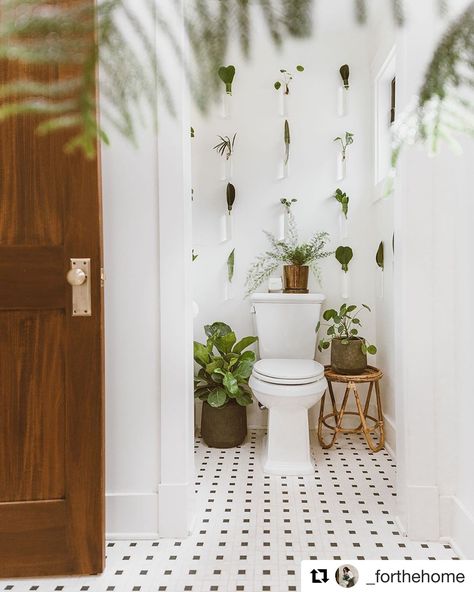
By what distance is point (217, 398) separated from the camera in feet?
8.00

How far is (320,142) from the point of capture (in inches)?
110

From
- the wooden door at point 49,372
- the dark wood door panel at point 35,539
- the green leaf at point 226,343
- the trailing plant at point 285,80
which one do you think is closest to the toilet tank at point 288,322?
the green leaf at point 226,343

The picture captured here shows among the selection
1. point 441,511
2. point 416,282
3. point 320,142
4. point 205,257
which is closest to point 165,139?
point 416,282

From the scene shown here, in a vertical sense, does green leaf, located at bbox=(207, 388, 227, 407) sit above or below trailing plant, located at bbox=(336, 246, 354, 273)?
below

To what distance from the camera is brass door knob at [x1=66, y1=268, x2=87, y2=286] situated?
140 cm

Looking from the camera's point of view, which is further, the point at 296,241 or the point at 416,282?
the point at 296,241

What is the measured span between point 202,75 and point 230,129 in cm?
257

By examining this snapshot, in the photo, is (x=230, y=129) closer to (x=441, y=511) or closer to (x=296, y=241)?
(x=296, y=241)

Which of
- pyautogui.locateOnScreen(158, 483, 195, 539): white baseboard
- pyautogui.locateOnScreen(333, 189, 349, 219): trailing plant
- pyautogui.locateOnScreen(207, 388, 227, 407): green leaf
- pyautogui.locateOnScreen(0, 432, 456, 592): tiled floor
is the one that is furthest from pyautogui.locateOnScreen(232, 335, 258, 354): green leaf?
pyautogui.locateOnScreen(158, 483, 195, 539): white baseboard

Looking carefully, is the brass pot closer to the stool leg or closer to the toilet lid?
the toilet lid

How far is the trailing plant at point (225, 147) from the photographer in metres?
2.77

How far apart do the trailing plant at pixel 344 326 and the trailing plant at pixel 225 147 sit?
1069 mm

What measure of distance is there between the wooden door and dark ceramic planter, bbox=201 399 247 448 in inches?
44.1

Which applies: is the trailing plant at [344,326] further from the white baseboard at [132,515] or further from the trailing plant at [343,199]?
the white baseboard at [132,515]
